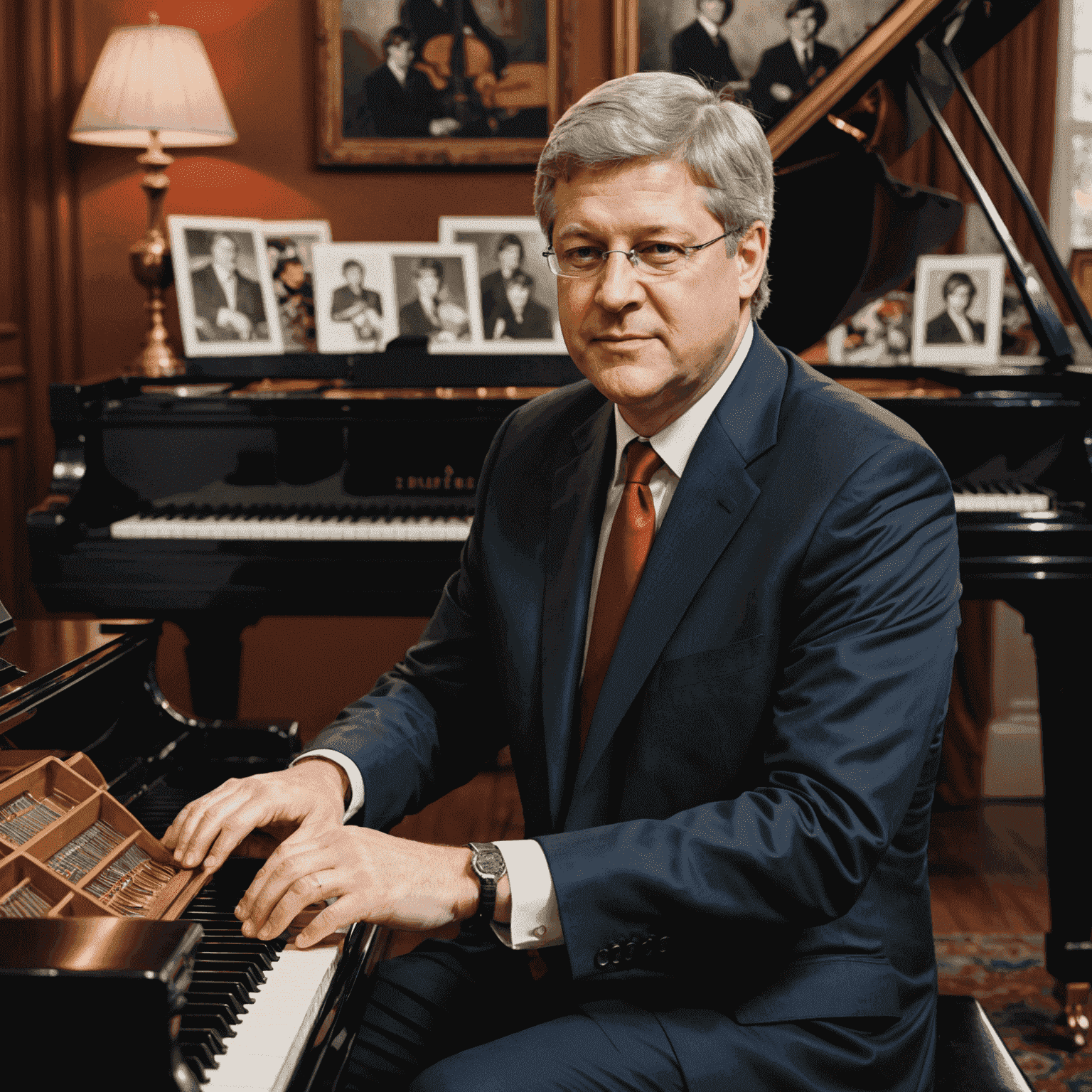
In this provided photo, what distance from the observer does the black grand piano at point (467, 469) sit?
2436 mm

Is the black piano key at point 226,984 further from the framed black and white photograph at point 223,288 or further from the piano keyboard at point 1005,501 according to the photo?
the framed black and white photograph at point 223,288

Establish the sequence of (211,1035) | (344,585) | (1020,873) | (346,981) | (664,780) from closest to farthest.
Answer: (211,1035)
(346,981)
(664,780)
(344,585)
(1020,873)

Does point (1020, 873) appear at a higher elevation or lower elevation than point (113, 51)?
lower

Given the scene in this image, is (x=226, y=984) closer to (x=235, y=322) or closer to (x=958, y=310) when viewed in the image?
(x=235, y=322)

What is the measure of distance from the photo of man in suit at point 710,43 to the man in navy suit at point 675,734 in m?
2.64

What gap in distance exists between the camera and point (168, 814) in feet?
4.87

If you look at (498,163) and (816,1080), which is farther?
(498,163)

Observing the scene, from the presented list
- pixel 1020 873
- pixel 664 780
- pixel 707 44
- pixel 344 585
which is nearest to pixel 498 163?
pixel 707 44

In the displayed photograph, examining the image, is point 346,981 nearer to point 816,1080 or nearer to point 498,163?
point 816,1080

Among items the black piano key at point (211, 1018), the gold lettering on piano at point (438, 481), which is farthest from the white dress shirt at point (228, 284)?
the black piano key at point (211, 1018)

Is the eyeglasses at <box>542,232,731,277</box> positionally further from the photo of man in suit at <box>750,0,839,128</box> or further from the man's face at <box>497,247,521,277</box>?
the photo of man in suit at <box>750,0,839,128</box>

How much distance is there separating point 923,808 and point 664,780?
30cm

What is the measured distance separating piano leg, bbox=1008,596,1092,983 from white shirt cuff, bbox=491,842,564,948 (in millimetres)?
1618

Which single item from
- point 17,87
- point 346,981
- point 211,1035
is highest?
point 17,87
